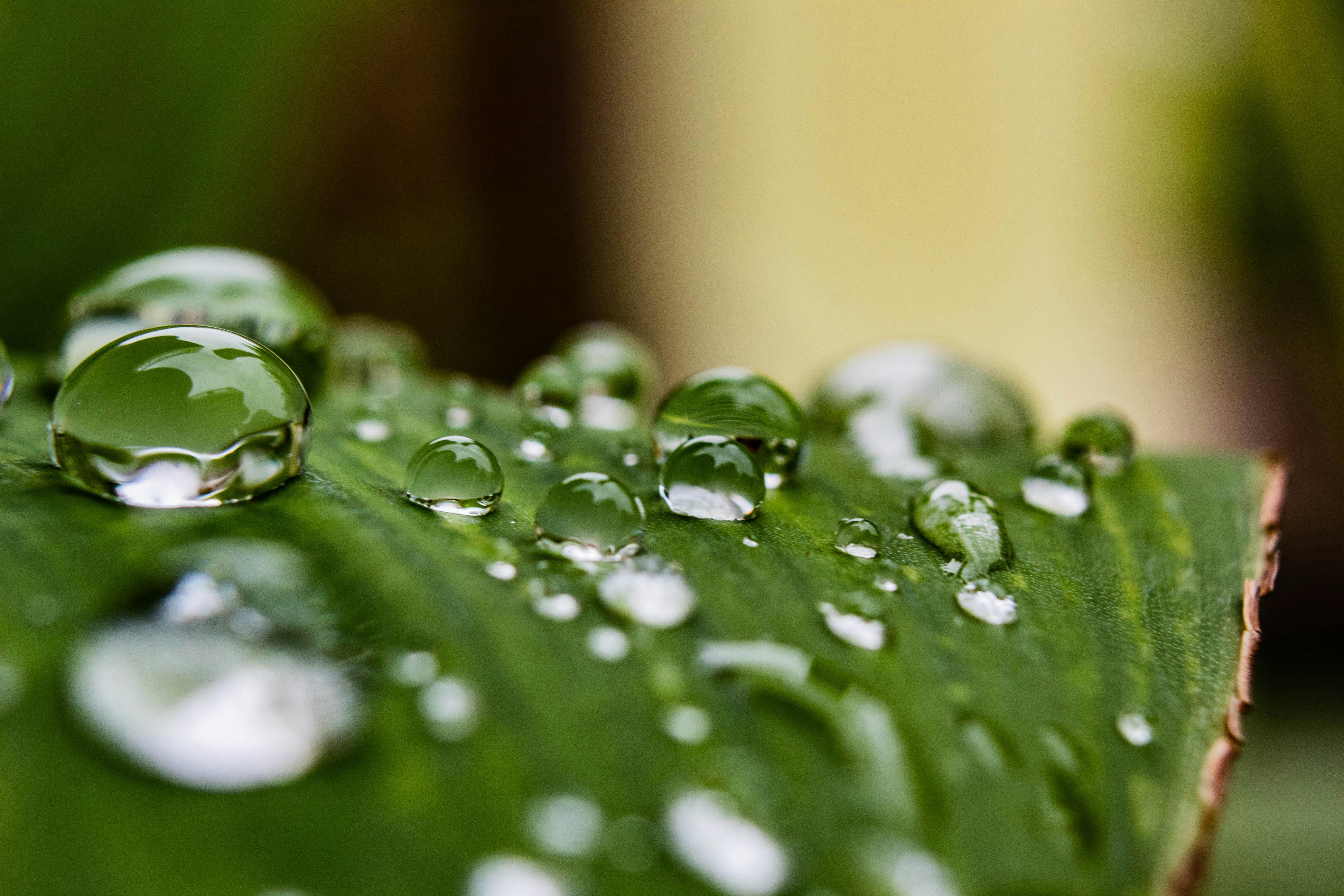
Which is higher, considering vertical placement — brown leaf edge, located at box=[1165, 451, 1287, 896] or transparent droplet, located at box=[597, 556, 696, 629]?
brown leaf edge, located at box=[1165, 451, 1287, 896]

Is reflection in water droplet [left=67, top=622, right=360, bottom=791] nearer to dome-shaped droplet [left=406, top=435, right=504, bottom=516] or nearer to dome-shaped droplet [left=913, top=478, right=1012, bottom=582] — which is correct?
dome-shaped droplet [left=406, top=435, right=504, bottom=516]

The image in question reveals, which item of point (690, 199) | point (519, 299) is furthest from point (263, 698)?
point (690, 199)

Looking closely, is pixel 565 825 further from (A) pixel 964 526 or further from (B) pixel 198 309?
(B) pixel 198 309

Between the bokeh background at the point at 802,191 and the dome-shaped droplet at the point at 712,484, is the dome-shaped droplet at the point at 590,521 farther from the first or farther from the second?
the bokeh background at the point at 802,191

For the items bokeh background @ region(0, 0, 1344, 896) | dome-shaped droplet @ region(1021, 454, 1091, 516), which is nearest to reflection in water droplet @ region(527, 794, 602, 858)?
dome-shaped droplet @ region(1021, 454, 1091, 516)

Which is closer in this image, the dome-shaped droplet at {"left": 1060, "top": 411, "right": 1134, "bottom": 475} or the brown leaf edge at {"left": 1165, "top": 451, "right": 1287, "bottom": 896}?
the brown leaf edge at {"left": 1165, "top": 451, "right": 1287, "bottom": 896}

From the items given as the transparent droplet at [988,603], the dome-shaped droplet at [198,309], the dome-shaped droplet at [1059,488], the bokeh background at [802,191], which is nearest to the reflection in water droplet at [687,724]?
the transparent droplet at [988,603]

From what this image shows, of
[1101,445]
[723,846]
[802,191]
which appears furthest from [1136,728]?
[802,191]
